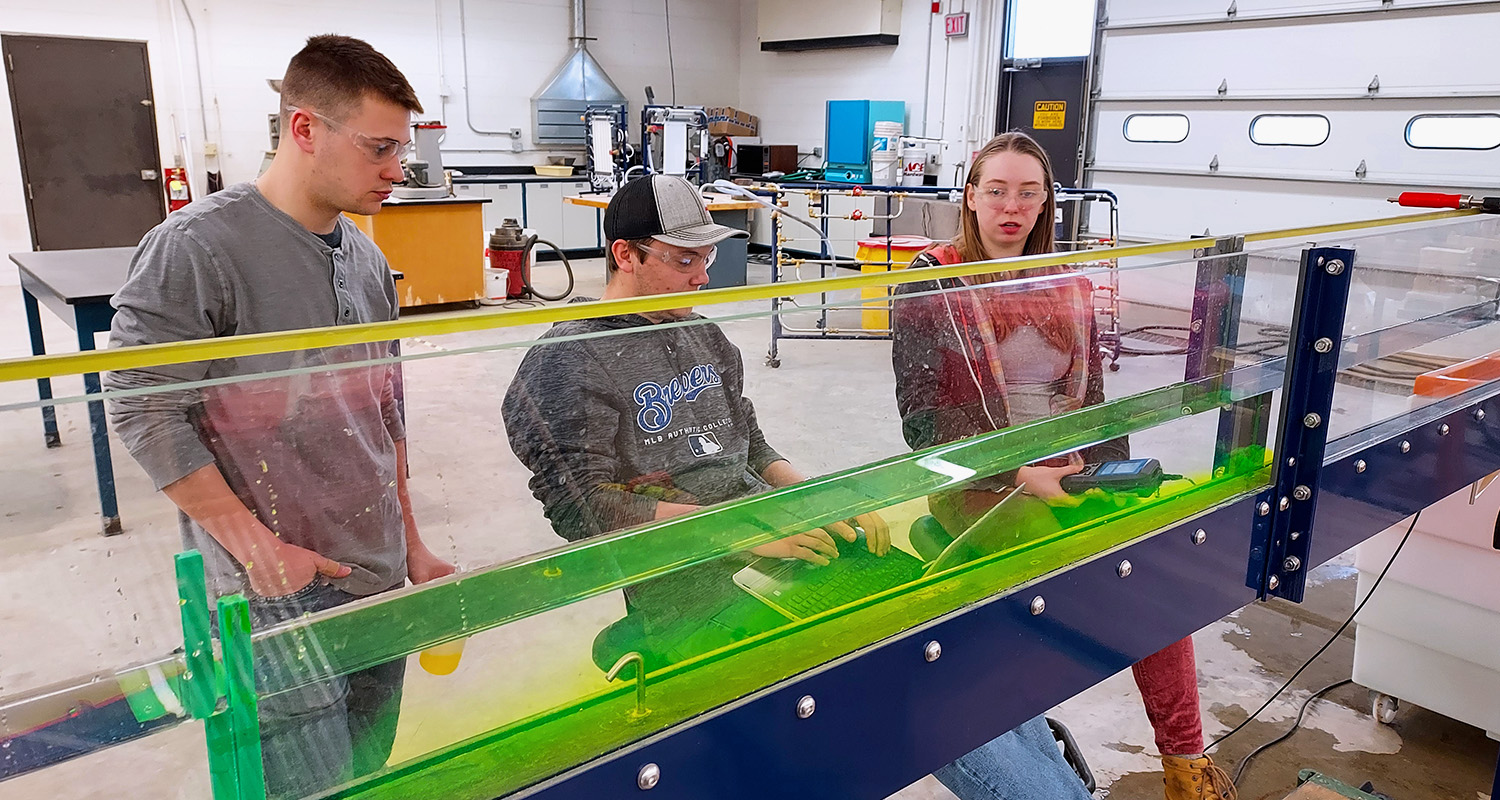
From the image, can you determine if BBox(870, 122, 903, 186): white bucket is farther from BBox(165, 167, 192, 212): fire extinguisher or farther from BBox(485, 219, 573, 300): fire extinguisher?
BBox(165, 167, 192, 212): fire extinguisher

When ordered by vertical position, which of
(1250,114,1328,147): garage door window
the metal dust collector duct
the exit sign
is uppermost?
the exit sign

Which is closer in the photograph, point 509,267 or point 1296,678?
point 1296,678

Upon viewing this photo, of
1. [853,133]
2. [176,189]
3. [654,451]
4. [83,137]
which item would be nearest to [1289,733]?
[654,451]

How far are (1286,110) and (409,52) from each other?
7116 mm

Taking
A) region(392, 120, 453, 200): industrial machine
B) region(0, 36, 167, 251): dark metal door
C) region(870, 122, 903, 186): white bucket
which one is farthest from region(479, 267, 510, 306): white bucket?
region(870, 122, 903, 186): white bucket

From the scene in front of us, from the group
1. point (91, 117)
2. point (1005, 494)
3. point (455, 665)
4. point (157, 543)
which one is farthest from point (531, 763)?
point (91, 117)

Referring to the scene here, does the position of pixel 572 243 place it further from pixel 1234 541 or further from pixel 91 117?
pixel 1234 541

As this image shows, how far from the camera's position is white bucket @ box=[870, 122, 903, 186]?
8.16 m

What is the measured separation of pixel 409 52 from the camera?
28.8 ft

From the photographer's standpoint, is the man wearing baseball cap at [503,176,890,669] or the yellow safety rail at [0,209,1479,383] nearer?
the yellow safety rail at [0,209,1479,383]

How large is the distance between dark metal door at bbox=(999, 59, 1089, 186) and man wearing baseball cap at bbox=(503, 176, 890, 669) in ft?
22.3

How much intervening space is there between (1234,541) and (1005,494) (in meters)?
0.34

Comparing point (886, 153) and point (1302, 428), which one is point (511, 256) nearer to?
point (886, 153)

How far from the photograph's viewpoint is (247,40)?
791 centimetres
